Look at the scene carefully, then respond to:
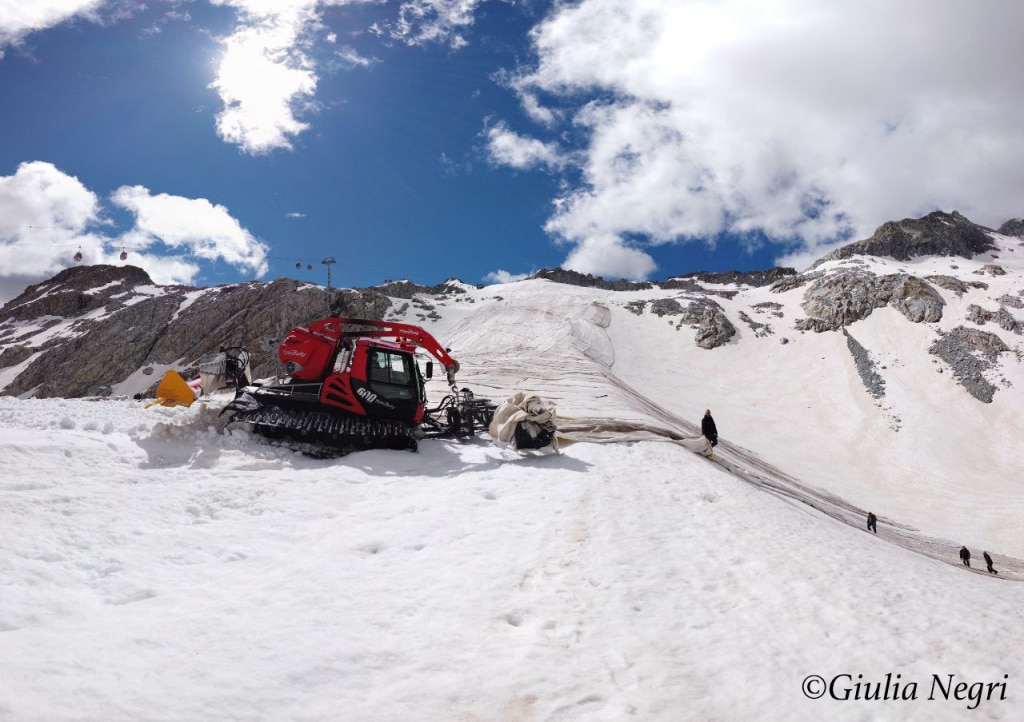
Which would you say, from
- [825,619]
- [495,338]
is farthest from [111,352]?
[825,619]

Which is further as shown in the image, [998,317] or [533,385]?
[998,317]

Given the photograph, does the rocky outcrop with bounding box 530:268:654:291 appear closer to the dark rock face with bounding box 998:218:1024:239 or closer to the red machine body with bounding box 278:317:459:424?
the dark rock face with bounding box 998:218:1024:239

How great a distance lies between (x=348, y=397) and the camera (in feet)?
39.0

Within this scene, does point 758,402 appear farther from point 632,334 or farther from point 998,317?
point 998,317

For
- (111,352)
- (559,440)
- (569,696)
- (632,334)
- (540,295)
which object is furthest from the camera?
(111,352)

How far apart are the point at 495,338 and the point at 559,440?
25738 millimetres

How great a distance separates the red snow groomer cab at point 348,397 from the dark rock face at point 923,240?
6080 centimetres

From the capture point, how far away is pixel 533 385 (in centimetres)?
2462

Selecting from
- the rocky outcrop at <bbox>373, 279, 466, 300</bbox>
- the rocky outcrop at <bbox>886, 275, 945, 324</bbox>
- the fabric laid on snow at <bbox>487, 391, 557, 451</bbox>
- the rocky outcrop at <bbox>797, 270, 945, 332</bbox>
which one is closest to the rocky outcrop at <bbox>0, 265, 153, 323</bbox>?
the rocky outcrop at <bbox>373, 279, 466, 300</bbox>

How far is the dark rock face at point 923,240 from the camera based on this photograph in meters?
57.0

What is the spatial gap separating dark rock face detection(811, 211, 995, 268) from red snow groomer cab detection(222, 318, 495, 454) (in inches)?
2394

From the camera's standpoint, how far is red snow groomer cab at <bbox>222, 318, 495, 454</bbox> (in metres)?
10.9

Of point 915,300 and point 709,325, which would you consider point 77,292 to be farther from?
point 915,300

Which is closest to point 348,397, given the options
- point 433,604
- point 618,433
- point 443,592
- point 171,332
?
point 618,433
